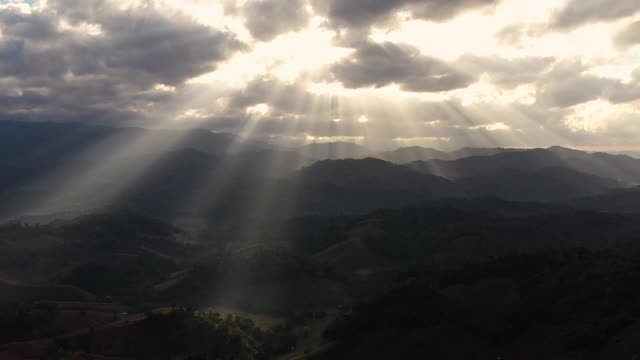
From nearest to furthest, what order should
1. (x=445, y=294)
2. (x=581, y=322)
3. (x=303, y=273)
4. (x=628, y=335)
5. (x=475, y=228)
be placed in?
(x=628, y=335)
(x=581, y=322)
(x=445, y=294)
(x=303, y=273)
(x=475, y=228)

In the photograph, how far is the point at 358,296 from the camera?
327ft

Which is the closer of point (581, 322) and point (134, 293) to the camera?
point (581, 322)

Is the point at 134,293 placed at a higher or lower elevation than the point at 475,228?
lower

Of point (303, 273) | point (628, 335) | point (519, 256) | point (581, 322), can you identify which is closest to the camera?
point (628, 335)

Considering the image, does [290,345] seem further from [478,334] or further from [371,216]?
[371,216]

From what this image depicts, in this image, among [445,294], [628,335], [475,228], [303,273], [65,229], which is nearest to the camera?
[628,335]

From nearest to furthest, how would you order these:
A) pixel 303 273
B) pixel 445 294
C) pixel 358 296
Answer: pixel 445 294, pixel 358 296, pixel 303 273

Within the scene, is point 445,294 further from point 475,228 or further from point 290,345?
point 475,228

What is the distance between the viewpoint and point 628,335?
46.7 m

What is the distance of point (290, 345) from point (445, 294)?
824 inches

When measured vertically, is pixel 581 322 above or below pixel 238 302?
above

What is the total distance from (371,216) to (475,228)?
4014 cm

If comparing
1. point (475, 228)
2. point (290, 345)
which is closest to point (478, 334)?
point (290, 345)

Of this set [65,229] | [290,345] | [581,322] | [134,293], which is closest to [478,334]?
[581,322]
